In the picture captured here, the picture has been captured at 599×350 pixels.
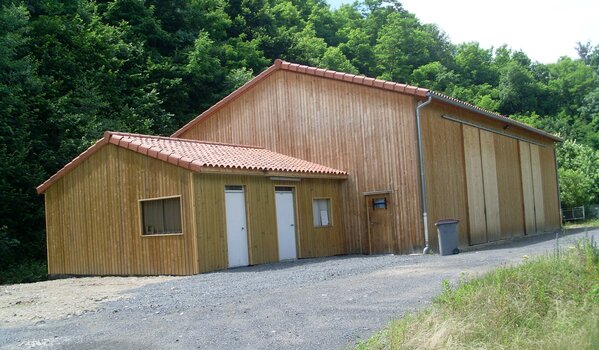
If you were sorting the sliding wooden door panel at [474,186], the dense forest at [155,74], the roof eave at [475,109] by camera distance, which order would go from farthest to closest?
the dense forest at [155,74] → the sliding wooden door panel at [474,186] → the roof eave at [475,109]

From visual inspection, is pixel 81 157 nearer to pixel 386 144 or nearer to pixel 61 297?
pixel 61 297

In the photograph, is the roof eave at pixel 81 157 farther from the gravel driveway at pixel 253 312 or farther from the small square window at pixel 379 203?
the small square window at pixel 379 203

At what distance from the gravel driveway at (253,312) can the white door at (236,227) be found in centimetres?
246

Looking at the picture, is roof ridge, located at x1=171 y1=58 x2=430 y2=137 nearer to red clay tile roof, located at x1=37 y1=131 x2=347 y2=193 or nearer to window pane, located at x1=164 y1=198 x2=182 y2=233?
red clay tile roof, located at x1=37 y1=131 x2=347 y2=193

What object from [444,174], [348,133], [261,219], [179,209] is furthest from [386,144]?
[179,209]

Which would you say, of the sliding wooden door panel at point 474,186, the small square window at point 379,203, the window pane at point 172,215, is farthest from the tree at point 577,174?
the window pane at point 172,215

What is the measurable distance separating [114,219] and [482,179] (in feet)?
43.2

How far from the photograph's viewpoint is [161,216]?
659 inches

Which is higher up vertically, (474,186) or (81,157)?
(81,157)

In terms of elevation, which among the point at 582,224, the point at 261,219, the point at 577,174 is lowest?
the point at 582,224

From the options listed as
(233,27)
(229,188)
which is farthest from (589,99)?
(229,188)

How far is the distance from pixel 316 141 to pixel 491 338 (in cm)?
1534

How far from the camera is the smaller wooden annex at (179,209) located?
637 inches

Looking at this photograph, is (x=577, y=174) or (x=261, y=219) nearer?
(x=261, y=219)
